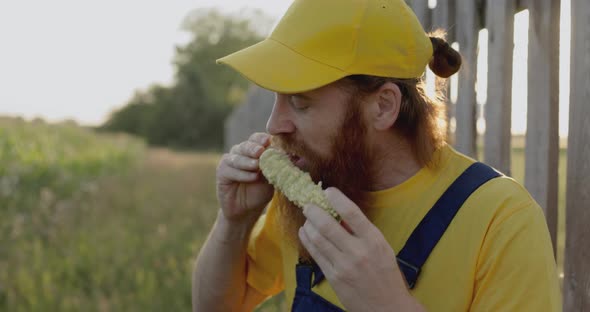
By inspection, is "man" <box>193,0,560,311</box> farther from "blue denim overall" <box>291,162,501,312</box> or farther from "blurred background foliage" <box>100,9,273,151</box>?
"blurred background foliage" <box>100,9,273,151</box>

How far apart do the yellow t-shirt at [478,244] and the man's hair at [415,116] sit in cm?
4

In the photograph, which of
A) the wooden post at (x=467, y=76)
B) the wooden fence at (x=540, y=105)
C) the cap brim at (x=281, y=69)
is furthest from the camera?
the wooden post at (x=467, y=76)

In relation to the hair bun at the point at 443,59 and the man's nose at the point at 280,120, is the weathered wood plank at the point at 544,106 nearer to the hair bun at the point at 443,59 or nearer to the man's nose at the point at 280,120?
the hair bun at the point at 443,59

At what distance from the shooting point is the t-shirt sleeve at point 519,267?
1.50m

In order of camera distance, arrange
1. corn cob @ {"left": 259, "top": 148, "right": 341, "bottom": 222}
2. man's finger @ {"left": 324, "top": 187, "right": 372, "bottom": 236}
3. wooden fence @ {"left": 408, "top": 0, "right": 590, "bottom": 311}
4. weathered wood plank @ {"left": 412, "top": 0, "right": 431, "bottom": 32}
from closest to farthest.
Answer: man's finger @ {"left": 324, "top": 187, "right": 372, "bottom": 236} → corn cob @ {"left": 259, "top": 148, "right": 341, "bottom": 222} → wooden fence @ {"left": 408, "top": 0, "right": 590, "bottom": 311} → weathered wood plank @ {"left": 412, "top": 0, "right": 431, "bottom": 32}

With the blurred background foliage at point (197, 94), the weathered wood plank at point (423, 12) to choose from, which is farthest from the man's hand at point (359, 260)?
the blurred background foliage at point (197, 94)

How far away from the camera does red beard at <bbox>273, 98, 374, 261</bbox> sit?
1810 millimetres

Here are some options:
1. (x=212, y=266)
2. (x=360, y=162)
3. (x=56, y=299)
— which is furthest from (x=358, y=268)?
(x=56, y=299)

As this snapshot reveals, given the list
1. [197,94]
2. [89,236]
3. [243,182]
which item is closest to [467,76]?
[243,182]

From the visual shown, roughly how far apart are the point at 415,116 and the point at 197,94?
52.5 m

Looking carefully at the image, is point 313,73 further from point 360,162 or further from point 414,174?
point 414,174

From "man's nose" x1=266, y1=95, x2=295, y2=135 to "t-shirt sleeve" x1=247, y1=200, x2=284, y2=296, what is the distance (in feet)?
1.38

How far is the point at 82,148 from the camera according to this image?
1720cm

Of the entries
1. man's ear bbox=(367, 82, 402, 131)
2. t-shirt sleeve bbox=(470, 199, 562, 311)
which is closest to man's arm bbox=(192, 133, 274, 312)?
man's ear bbox=(367, 82, 402, 131)
